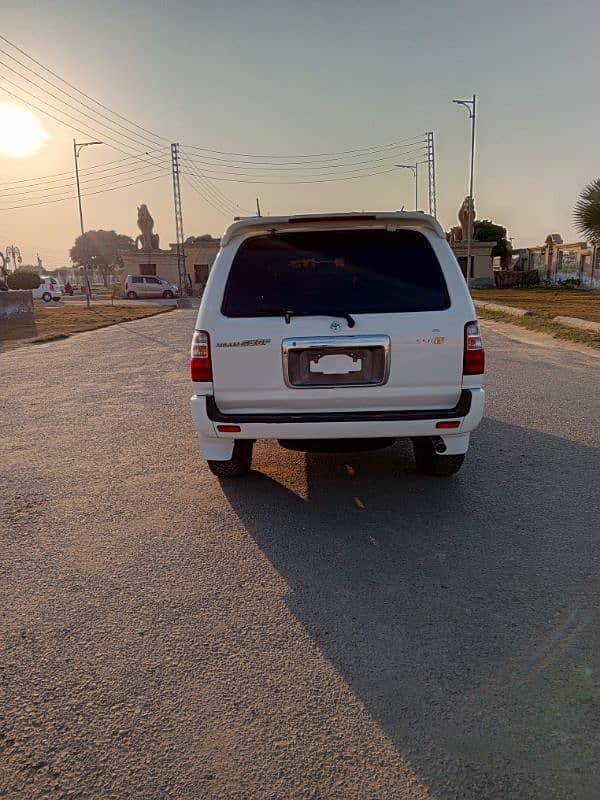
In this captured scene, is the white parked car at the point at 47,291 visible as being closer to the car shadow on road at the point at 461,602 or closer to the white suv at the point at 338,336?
the car shadow on road at the point at 461,602

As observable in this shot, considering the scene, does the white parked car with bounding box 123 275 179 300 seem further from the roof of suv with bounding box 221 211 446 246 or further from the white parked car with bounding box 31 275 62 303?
the roof of suv with bounding box 221 211 446 246

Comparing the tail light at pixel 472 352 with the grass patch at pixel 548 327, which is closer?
the tail light at pixel 472 352

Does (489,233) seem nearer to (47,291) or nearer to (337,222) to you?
(47,291)

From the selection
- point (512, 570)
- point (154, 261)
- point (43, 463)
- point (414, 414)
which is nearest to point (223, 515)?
point (414, 414)

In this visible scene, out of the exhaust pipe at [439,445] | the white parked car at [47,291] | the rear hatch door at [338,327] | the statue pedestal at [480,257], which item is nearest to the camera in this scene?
the rear hatch door at [338,327]

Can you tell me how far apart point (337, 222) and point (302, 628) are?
7.75 feet

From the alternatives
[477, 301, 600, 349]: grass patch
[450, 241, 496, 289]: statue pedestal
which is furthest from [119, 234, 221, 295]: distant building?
[477, 301, 600, 349]: grass patch

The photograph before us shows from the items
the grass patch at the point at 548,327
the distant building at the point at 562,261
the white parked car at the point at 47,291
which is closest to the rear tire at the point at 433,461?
the grass patch at the point at 548,327

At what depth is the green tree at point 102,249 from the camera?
9381 cm

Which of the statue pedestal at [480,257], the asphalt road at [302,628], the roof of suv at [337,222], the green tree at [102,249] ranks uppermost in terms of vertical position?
the green tree at [102,249]

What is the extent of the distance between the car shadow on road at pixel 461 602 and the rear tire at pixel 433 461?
0.09 meters

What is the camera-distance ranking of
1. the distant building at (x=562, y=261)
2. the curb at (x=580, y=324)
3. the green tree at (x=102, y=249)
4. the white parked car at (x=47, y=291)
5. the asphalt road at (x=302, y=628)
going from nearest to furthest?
the asphalt road at (x=302, y=628), the curb at (x=580, y=324), the distant building at (x=562, y=261), the white parked car at (x=47, y=291), the green tree at (x=102, y=249)

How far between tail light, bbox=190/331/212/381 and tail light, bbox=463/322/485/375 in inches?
61.7

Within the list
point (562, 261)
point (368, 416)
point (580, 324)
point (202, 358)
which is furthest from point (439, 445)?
point (562, 261)
